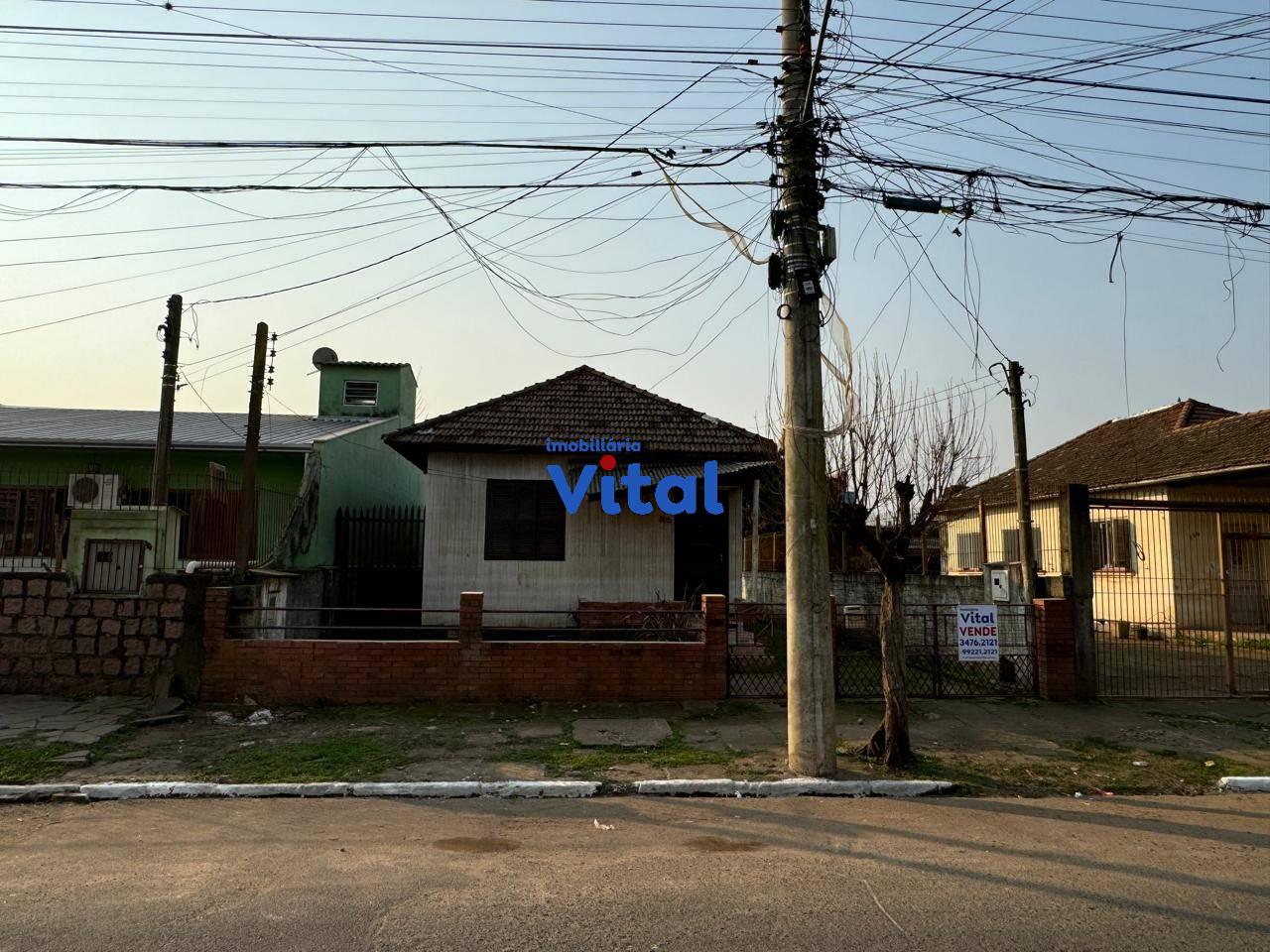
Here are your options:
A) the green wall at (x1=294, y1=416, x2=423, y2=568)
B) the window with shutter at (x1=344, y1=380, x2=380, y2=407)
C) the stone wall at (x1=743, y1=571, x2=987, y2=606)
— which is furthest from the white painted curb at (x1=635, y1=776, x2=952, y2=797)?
the window with shutter at (x1=344, y1=380, x2=380, y2=407)

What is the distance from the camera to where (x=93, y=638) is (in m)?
9.62

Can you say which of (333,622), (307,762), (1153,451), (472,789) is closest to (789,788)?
(472,789)

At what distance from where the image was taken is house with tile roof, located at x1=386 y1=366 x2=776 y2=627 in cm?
1357

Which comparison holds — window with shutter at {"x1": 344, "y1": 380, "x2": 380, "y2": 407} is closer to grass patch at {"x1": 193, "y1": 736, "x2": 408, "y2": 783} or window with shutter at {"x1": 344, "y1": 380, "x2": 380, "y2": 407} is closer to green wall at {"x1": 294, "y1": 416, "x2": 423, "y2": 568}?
green wall at {"x1": 294, "y1": 416, "x2": 423, "y2": 568}

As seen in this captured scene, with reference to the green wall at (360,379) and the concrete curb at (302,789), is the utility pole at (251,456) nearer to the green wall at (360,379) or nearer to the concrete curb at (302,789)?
the concrete curb at (302,789)

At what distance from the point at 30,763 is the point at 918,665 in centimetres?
1095

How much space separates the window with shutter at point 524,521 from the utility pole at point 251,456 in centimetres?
382

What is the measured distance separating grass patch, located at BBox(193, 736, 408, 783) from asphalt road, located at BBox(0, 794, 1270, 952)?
1.91 ft

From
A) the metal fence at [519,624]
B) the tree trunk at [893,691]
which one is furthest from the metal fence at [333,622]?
the tree trunk at [893,691]

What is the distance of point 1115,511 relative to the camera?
1862cm

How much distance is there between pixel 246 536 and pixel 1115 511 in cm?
1845

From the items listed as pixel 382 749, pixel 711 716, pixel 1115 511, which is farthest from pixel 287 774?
pixel 1115 511

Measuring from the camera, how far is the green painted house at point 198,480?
1017 centimetres

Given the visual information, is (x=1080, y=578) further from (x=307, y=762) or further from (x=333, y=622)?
(x=333, y=622)
